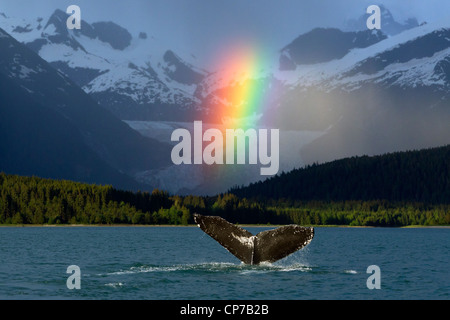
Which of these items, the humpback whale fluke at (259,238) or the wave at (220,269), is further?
the wave at (220,269)

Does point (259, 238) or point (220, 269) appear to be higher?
point (259, 238)

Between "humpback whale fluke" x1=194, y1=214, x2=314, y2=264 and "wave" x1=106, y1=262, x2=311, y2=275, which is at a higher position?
"humpback whale fluke" x1=194, y1=214, x2=314, y2=264

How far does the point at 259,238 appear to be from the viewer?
216ft

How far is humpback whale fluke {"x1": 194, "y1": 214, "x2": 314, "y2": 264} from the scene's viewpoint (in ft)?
210

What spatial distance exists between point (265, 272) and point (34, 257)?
47.2m

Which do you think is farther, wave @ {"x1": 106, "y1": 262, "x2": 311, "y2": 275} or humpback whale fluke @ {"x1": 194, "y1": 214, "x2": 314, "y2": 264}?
wave @ {"x1": 106, "y1": 262, "x2": 311, "y2": 275}

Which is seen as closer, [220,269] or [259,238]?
[259,238]

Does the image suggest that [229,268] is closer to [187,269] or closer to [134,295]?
[187,269]

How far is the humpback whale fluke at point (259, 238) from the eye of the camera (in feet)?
210

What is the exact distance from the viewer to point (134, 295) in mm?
65000

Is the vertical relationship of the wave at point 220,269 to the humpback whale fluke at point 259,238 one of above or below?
below
